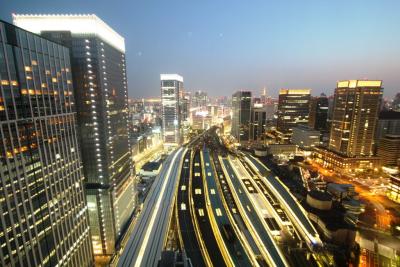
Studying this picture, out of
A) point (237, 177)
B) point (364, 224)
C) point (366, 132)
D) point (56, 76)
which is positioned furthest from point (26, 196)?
point (366, 132)

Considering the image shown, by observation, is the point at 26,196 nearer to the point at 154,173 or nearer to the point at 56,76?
the point at 56,76

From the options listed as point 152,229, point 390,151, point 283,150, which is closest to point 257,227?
point 152,229

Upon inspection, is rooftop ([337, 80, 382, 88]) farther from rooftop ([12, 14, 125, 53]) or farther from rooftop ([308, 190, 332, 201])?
rooftop ([12, 14, 125, 53])

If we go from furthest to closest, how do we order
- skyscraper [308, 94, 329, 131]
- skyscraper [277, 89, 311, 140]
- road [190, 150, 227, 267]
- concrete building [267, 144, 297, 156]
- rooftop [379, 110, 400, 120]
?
skyscraper [308, 94, 329, 131] < skyscraper [277, 89, 311, 140] < rooftop [379, 110, 400, 120] < concrete building [267, 144, 297, 156] < road [190, 150, 227, 267]

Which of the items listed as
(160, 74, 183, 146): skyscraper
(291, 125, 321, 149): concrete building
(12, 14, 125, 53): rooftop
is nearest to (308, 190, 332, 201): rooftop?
(12, 14, 125, 53): rooftop

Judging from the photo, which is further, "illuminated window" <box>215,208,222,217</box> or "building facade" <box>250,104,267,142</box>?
"building facade" <box>250,104,267,142</box>

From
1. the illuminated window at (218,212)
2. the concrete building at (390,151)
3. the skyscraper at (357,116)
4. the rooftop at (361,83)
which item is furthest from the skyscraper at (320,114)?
the illuminated window at (218,212)
